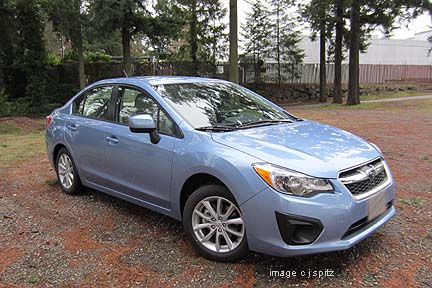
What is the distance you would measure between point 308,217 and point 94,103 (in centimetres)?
321

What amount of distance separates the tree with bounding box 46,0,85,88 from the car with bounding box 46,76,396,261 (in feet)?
45.3

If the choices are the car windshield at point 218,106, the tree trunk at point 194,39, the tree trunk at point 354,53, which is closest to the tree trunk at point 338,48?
the tree trunk at point 354,53

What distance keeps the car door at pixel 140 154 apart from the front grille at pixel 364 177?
1.54 m

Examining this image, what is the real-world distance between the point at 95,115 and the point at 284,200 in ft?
9.40

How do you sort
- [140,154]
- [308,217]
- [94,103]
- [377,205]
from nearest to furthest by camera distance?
[308,217] < [377,205] < [140,154] < [94,103]

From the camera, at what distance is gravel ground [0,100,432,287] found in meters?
3.11

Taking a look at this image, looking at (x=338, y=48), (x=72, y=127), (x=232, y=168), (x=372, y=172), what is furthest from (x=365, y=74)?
(x=232, y=168)

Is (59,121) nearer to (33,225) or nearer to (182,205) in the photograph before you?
(33,225)

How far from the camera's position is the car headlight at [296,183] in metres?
2.94

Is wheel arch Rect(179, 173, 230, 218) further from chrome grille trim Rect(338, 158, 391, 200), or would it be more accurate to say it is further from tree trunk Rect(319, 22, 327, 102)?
tree trunk Rect(319, 22, 327, 102)

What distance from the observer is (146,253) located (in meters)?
3.60

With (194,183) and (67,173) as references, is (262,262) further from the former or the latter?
(67,173)

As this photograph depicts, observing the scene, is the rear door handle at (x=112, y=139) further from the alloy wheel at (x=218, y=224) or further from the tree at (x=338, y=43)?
the tree at (x=338, y=43)

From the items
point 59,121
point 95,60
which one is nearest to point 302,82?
point 95,60
